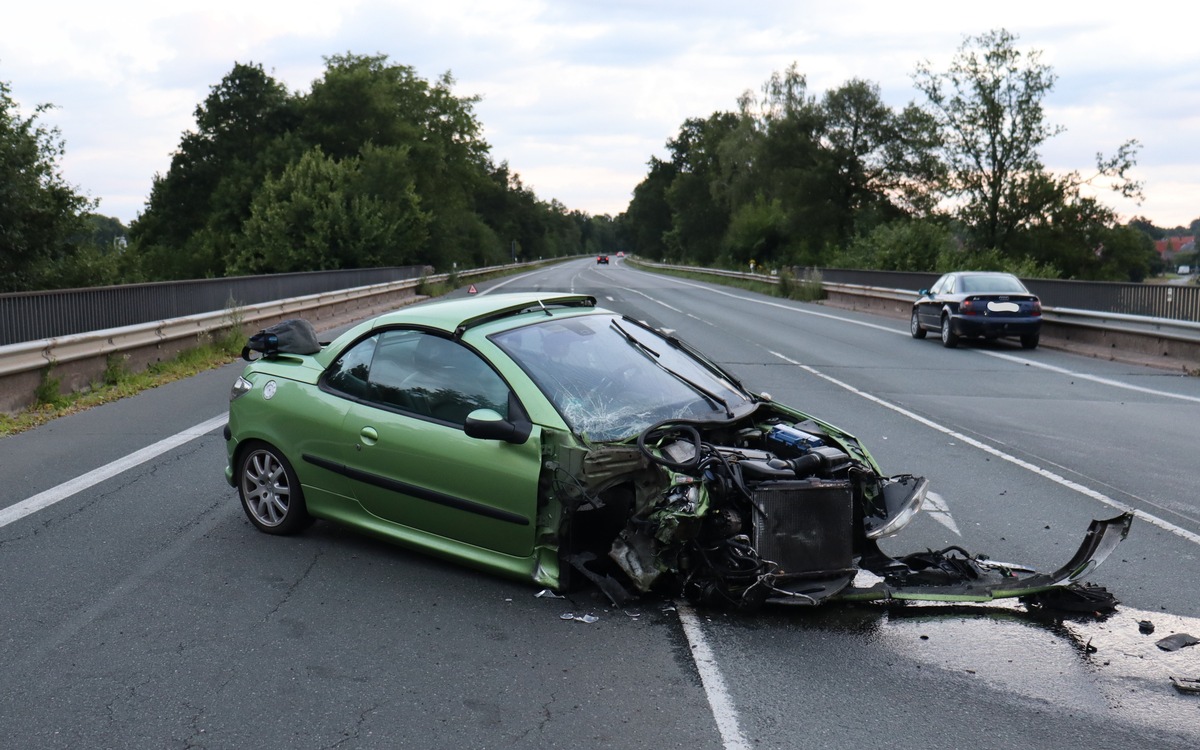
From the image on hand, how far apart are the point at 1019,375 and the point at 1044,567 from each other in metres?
11.1

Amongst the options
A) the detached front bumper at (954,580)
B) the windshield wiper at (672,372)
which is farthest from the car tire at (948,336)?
the detached front bumper at (954,580)

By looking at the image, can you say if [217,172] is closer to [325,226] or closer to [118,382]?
[325,226]

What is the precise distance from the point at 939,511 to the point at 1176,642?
2455 mm

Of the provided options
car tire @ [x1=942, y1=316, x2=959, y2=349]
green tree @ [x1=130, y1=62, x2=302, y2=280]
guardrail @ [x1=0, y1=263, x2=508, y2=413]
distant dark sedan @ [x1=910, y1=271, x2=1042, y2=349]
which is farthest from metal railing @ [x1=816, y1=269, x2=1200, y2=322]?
green tree @ [x1=130, y1=62, x2=302, y2=280]

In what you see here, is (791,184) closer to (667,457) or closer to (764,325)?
(764,325)

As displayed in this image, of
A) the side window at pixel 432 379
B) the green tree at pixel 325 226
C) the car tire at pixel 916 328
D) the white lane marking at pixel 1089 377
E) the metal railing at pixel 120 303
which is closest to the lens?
the side window at pixel 432 379

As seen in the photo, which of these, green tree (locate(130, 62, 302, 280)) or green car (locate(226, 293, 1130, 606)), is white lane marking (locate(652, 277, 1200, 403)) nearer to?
green car (locate(226, 293, 1130, 606))

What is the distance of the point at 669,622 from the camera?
16.4 ft

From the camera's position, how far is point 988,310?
66.3 ft

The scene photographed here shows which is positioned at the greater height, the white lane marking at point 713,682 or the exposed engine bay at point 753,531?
the exposed engine bay at point 753,531

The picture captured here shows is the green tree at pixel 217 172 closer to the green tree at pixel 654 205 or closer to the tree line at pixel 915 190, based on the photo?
the tree line at pixel 915 190

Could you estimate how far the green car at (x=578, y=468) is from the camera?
196 inches

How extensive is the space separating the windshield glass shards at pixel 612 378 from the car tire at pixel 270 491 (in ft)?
5.70

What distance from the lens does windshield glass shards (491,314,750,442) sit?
215 inches
